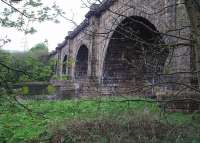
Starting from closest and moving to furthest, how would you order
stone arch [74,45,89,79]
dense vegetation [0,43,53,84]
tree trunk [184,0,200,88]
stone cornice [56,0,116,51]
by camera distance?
tree trunk [184,0,200,88], stone cornice [56,0,116,51], dense vegetation [0,43,53,84], stone arch [74,45,89,79]

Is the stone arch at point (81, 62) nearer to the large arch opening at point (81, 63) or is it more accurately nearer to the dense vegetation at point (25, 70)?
the large arch opening at point (81, 63)

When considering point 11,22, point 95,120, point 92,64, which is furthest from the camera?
point 92,64

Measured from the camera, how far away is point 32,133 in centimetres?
911

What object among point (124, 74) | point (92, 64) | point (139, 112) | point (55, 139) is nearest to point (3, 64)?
point (55, 139)

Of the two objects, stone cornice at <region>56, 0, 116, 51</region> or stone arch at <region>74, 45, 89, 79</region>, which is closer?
stone cornice at <region>56, 0, 116, 51</region>

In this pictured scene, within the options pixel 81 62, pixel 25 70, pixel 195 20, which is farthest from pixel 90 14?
pixel 195 20

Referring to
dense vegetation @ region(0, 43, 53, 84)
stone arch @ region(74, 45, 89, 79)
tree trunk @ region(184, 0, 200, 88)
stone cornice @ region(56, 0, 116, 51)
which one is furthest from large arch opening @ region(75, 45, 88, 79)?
tree trunk @ region(184, 0, 200, 88)

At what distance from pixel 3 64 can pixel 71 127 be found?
3.23 m

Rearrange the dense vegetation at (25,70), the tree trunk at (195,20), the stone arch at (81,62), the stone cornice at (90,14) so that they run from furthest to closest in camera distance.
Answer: the stone arch at (81,62), the dense vegetation at (25,70), the stone cornice at (90,14), the tree trunk at (195,20)

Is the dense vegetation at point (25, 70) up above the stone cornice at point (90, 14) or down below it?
below

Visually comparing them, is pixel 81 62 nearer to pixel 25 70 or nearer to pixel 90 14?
pixel 90 14

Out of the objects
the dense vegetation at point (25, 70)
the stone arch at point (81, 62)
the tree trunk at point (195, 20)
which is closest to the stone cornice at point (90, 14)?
the dense vegetation at point (25, 70)

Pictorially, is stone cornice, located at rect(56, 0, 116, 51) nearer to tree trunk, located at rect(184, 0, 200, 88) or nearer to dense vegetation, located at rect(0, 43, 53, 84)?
dense vegetation, located at rect(0, 43, 53, 84)

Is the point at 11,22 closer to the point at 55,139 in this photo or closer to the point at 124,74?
the point at 55,139
